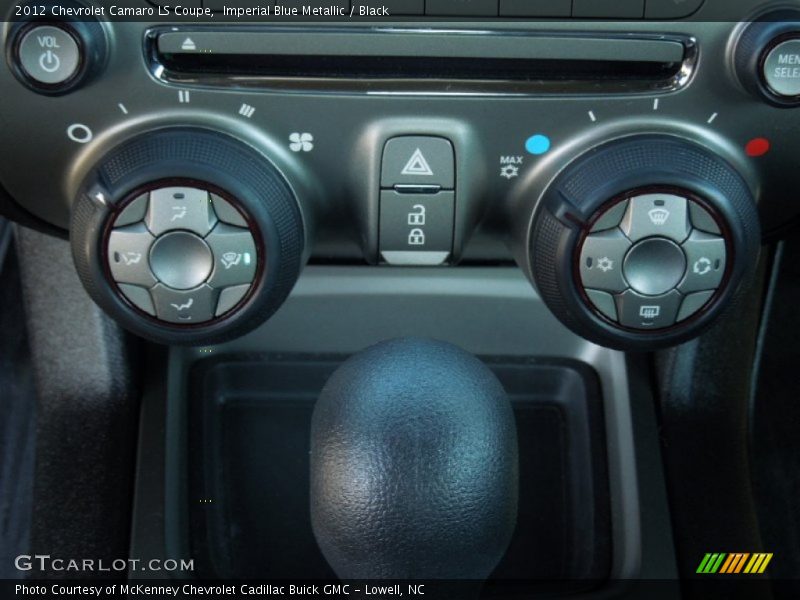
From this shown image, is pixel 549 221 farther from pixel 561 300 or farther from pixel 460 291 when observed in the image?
pixel 460 291

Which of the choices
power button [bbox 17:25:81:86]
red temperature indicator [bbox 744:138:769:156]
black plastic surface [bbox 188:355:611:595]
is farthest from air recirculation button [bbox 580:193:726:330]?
power button [bbox 17:25:81:86]

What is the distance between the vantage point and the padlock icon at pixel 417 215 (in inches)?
31.5

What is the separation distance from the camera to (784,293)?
0.97 meters

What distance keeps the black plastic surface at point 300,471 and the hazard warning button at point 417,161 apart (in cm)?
24

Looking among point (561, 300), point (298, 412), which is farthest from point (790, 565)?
point (298, 412)

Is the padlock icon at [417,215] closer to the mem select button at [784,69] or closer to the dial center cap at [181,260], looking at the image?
the dial center cap at [181,260]

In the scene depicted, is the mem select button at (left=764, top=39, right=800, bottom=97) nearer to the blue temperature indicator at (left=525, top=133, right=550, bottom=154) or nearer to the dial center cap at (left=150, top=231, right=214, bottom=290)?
the blue temperature indicator at (left=525, top=133, right=550, bottom=154)

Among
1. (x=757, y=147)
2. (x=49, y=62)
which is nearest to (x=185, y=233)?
(x=49, y=62)

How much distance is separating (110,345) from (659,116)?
550 mm

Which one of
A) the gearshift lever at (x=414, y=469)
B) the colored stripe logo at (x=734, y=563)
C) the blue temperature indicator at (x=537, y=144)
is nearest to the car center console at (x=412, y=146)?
the blue temperature indicator at (x=537, y=144)

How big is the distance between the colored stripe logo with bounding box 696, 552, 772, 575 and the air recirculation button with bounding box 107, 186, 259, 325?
1.68 ft

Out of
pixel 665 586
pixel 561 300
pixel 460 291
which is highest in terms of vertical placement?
pixel 460 291

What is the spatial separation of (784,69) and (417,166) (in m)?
0.29

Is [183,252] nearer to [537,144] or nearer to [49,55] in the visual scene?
[49,55]
